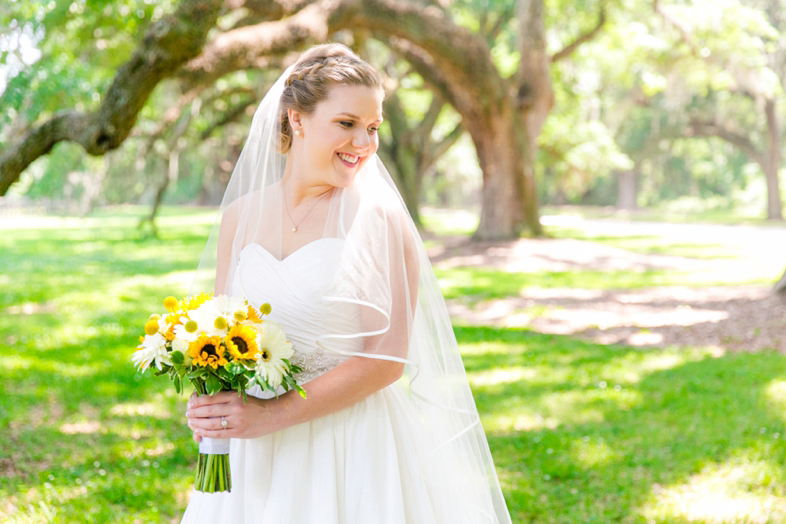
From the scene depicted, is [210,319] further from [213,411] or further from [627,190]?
[627,190]

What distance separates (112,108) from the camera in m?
6.96

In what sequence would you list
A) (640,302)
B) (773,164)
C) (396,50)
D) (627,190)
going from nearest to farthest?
(640,302), (396,50), (773,164), (627,190)

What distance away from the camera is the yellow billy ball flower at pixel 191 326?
6.30 ft

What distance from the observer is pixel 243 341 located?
6.31ft

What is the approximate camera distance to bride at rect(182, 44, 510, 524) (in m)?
2.14

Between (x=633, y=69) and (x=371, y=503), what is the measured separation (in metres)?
22.6

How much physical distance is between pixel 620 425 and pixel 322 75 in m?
3.96

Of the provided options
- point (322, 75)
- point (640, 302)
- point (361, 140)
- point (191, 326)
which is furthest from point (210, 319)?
point (640, 302)

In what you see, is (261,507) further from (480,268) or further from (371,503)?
(480,268)

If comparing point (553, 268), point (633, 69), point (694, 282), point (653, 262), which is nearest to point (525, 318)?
point (694, 282)

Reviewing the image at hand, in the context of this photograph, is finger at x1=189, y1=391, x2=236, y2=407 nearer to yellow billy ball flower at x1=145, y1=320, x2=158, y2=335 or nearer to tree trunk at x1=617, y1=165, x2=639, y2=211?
yellow billy ball flower at x1=145, y1=320, x2=158, y2=335

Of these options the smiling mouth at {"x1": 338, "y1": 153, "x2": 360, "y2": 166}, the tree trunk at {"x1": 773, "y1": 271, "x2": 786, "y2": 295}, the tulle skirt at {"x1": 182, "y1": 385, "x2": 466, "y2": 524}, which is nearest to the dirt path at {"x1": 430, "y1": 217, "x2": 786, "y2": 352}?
the tree trunk at {"x1": 773, "y1": 271, "x2": 786, "y2": 295}

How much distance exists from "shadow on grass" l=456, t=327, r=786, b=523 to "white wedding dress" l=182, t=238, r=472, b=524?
1.89 metres

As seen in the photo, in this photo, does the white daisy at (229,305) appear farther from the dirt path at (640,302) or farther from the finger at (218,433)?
the dirt path at (640,302)
